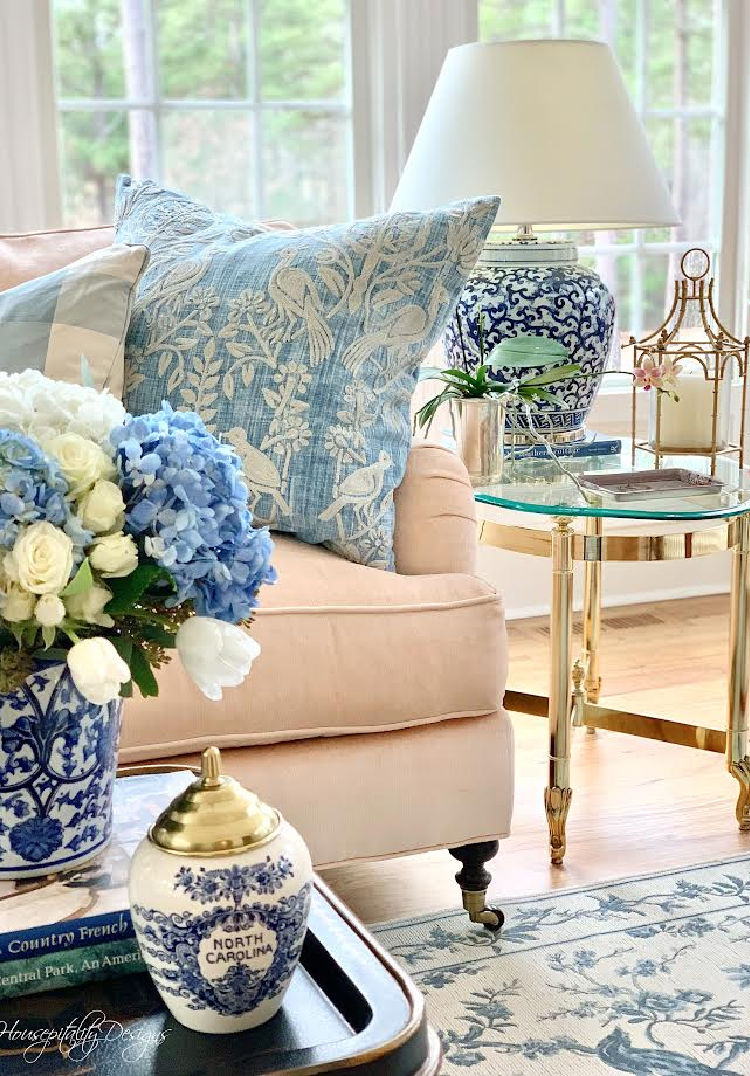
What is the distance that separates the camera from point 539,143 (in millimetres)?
2254

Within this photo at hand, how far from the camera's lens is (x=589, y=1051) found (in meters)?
1.52

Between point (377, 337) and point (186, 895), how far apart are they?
107 centimetres

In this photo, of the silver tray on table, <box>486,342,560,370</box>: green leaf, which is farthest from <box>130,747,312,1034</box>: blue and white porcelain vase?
<box>486,342,560,370</box>: green leaf

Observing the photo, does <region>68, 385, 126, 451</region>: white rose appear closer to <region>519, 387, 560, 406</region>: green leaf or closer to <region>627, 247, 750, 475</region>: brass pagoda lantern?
<region>519, 387, 560, 406</region>: green leaf

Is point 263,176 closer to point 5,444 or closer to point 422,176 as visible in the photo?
point 422,176

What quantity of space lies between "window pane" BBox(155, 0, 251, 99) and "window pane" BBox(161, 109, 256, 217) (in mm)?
53

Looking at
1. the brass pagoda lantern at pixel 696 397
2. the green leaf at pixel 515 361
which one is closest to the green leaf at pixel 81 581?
the green leaf at pixel 515 361

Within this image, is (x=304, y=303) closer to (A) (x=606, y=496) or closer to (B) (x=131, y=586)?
(A) (x=606, y=496)

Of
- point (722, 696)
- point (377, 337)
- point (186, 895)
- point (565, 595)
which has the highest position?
point (377, 337)

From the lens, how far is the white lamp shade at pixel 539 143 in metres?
2.25

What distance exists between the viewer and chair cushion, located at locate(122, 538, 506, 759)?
158 centimetres

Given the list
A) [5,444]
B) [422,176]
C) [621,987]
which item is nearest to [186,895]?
[5,444]

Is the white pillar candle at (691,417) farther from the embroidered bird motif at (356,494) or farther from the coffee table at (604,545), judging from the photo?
the embroidered bird motif at (356,494)

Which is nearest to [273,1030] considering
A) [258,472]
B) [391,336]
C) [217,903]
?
[217,903]
